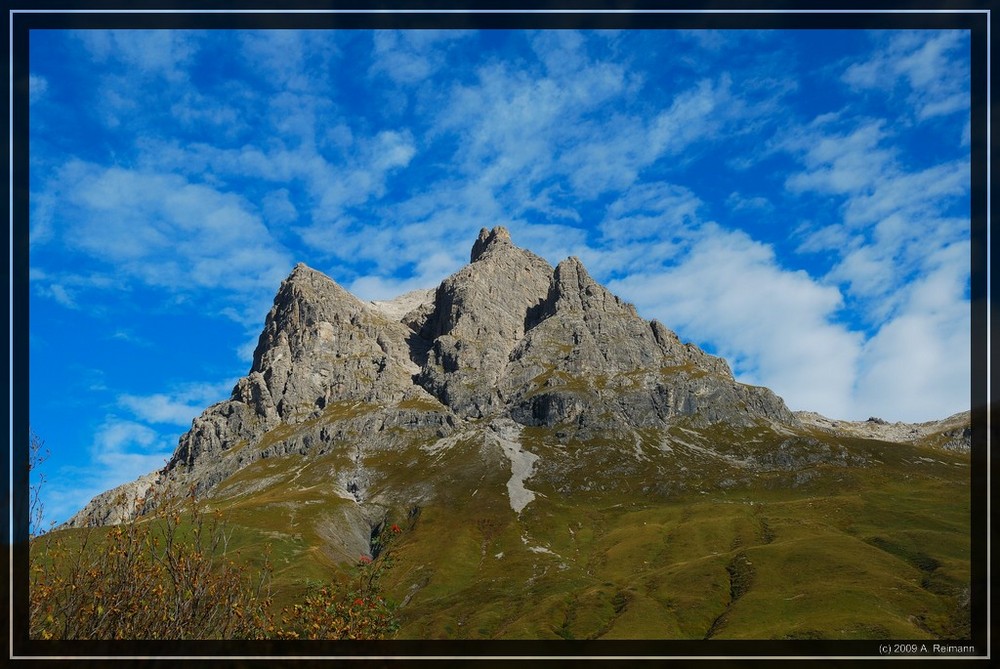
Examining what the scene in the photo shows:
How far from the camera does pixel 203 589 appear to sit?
17.8 meters

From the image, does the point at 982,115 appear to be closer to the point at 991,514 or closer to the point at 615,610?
the point at 991,514

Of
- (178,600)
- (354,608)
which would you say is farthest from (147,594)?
(354,608)

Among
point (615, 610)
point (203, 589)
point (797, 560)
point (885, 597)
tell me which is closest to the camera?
point (203, 589)

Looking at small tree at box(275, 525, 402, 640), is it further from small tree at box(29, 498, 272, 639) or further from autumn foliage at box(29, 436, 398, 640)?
small tree at box(29, 498, 272, 639)

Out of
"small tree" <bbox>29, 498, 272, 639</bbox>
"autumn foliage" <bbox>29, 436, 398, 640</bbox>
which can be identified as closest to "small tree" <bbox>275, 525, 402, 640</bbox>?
"autumn foliage" <bbox>29, 436, 398, 640</bbox>

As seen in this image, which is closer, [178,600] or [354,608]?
[178,600]

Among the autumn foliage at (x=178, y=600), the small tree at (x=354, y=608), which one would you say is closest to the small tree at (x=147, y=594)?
the autumn foliage at (x=178, y=600)

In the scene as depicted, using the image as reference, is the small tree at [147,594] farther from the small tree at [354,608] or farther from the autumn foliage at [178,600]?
the small tree at [354,608]

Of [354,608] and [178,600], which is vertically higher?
[178,600]
